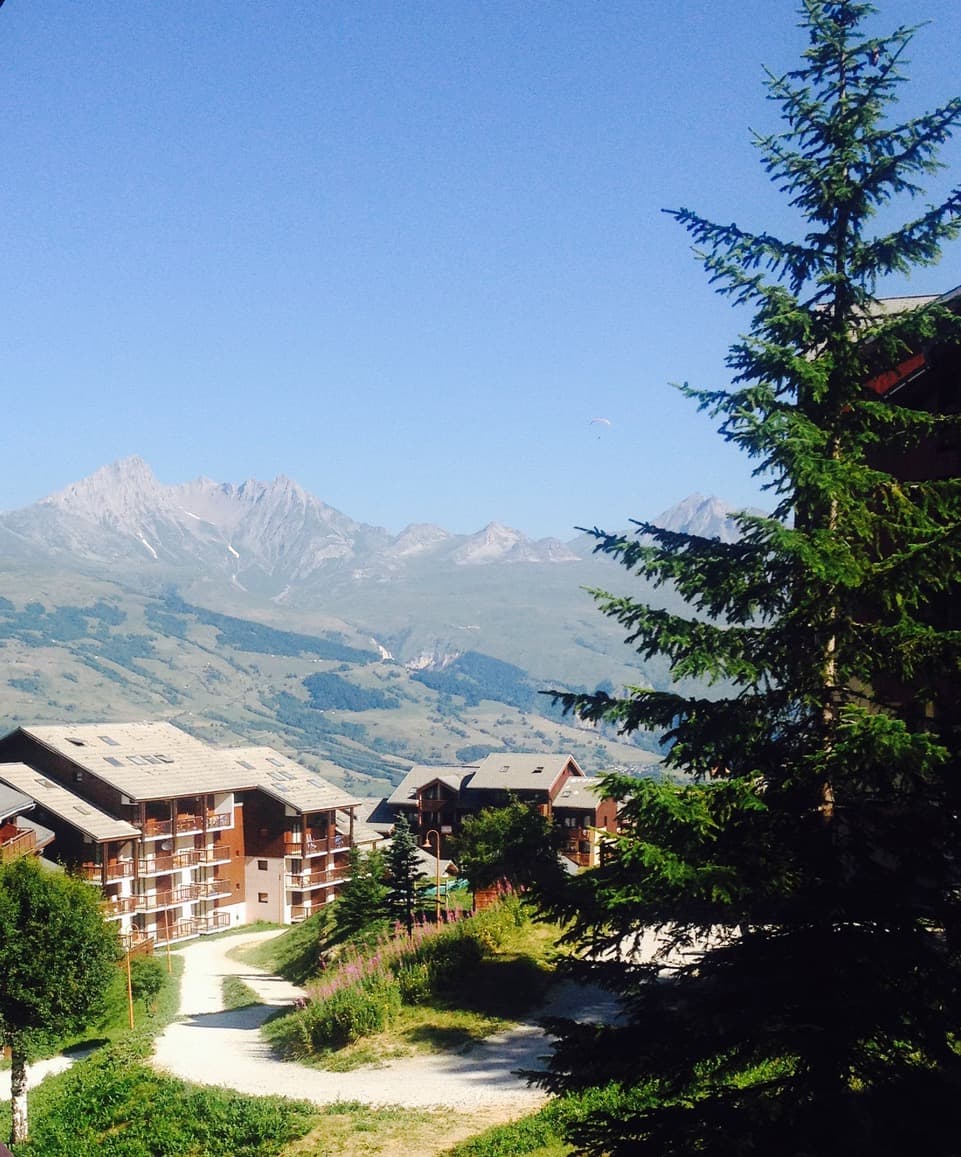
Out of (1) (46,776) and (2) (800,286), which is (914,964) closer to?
(2) (800,286)

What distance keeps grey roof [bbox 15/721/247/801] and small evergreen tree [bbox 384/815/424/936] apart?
40.1m

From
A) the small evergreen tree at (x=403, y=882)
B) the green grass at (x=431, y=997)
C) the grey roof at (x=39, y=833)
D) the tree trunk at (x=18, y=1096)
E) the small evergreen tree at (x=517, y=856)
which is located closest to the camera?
the green grass at (x=431, y=997)

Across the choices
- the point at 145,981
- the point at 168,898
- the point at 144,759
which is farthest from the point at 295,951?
the point at 144,759

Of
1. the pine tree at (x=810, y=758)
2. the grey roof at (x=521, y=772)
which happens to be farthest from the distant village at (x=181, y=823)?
the pine tree at (x=810, y=758)

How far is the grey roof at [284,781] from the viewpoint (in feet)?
285

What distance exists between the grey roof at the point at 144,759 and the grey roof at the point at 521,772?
1073 inches

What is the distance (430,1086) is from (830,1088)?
12.2m

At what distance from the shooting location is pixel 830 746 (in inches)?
432

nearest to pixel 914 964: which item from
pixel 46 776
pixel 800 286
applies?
pixel 800 286

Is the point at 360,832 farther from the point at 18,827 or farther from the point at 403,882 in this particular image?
the point at 403,882

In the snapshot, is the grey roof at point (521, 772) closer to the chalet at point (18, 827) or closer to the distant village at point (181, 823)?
the distant village at point (181, 823)

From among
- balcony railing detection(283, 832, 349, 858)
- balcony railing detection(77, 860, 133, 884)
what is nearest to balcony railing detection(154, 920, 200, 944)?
balcony railing detection(77, 860, 133, 884)

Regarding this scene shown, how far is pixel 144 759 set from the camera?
8125cm

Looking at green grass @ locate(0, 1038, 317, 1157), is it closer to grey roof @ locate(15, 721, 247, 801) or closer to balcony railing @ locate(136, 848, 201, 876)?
balcony railing @ locate(136, 848, 201, 876)
